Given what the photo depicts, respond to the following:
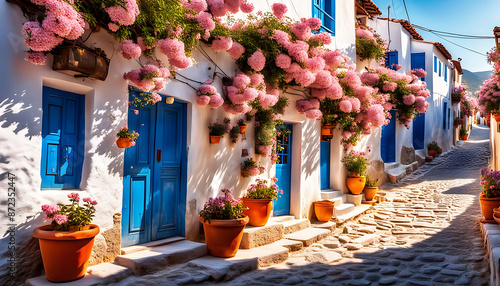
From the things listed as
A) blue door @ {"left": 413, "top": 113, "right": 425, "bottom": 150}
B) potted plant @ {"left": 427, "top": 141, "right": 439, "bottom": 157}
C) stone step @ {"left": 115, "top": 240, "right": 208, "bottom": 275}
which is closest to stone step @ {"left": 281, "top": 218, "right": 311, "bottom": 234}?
stone step @ {"left": 115, "top": 240, "right": 208, "bottom": 275}

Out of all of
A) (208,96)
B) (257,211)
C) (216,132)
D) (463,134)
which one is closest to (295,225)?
(257,211)

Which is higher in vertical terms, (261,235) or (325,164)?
(325,164)

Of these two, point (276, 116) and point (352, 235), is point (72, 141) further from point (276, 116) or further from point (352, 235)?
point (352, 235)

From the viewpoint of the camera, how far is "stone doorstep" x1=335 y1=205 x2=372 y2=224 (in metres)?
9.45

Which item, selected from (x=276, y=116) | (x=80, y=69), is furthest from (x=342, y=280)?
(x=80, y=69)

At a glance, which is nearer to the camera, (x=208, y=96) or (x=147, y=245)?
(x=147, y=245)

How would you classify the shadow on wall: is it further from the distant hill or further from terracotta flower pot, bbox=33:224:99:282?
the distant hill

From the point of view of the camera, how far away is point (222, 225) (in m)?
6.05

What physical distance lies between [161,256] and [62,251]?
1.38 meters

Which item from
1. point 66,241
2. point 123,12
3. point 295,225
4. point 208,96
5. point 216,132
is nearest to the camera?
point 66,241

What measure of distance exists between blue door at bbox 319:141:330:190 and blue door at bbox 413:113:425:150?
10730mm

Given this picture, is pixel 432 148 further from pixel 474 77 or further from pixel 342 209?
pixel 474 77

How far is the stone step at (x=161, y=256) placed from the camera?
5141 millimetres

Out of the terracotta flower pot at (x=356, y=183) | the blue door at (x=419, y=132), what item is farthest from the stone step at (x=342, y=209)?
the blue door at (x=419, y=132)
